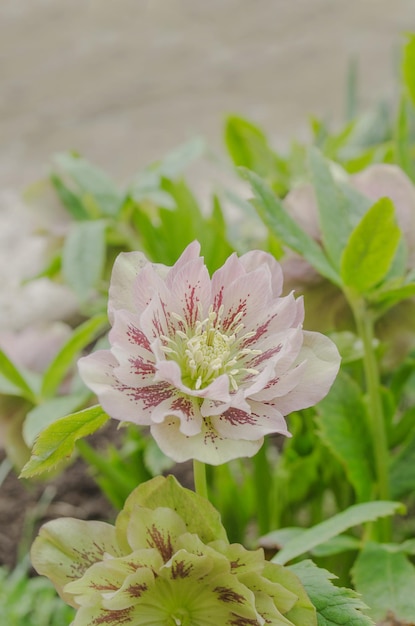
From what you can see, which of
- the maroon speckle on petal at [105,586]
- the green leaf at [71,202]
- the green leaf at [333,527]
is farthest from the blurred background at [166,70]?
the maroon speckle on petal at [105,586]

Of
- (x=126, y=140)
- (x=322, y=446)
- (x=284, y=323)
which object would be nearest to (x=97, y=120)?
(x=126, y=140)

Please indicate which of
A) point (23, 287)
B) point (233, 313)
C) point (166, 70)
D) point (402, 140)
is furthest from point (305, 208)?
point (166, 70)

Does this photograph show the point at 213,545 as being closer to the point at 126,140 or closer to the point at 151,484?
the point at 151,484

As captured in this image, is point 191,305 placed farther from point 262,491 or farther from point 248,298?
point 262,491

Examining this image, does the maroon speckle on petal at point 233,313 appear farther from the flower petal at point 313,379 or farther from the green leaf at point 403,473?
the green leaf at point 403,473

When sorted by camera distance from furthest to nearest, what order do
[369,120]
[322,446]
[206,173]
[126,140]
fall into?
[126,140]
[206,173]
[369,120]
[322,446]

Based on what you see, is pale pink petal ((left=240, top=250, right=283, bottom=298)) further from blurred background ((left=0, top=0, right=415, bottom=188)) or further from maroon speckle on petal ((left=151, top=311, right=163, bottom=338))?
blurred background ((left=0, top=0, right=415, bottom=188))

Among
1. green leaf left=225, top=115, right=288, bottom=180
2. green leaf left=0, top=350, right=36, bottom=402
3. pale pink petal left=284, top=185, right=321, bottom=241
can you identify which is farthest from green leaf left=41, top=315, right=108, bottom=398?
green leaf left=225, top=115, right=288, bottom=180
